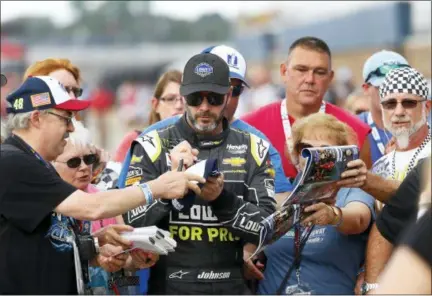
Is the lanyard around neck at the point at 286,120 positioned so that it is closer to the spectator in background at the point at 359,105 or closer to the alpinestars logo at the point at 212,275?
the alpinestars logo at the point at 212,275

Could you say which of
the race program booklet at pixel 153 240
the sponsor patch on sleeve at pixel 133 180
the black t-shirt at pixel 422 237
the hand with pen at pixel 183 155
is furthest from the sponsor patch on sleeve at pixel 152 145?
the black t-shirt at pixel 422 237

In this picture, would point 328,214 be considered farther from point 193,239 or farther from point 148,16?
point 148,16

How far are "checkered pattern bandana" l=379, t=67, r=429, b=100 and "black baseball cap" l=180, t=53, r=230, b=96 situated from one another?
1280 millimetres

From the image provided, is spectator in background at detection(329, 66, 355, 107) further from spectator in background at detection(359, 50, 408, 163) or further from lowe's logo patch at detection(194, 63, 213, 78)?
lowe's logo patch at detection(194, 63, 213, 78)

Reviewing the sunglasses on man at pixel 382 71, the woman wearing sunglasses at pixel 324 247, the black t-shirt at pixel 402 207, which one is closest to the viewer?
the black t-shirt at pixel 402 207

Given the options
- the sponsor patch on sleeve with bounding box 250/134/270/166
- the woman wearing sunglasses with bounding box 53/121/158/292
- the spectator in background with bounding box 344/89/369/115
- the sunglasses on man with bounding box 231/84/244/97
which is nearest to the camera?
the sponsor patch on sleeve with bounding box 250/134/270/166

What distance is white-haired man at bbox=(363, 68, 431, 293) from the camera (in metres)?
6.55

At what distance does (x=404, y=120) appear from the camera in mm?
6746

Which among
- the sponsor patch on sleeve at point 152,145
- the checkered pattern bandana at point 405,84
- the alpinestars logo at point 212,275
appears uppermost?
the checkered pattern bandana at point 405,84

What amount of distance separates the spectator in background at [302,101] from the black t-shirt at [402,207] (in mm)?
2084

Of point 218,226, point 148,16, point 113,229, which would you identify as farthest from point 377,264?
point 148,16

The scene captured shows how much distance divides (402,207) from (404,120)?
1892mm

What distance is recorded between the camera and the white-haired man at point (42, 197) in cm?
540

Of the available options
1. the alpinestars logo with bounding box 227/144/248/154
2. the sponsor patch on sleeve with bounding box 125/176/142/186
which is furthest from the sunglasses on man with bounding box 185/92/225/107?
the sponsor patch on sleeve with bounding box 125/176/142/186
